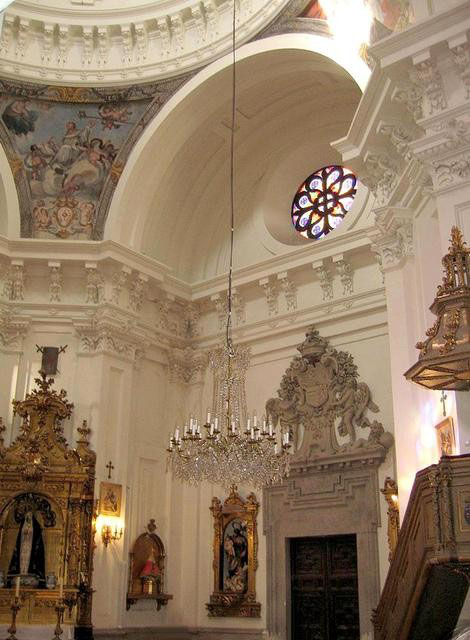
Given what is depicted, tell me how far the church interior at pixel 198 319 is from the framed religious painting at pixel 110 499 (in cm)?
3

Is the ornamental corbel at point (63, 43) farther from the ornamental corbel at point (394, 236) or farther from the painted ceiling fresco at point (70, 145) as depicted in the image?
the ornamental corbel at point (394, 236)

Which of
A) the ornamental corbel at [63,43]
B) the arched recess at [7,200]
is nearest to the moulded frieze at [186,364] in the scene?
the arched recess at [7,200]

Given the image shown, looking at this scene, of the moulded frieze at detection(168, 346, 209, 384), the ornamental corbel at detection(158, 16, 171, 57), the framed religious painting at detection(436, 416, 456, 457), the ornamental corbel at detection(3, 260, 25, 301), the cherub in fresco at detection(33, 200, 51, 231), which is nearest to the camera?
the framed religious painting at detection(436, 416, 456, 457)

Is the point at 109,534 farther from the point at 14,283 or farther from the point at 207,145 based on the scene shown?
the point at 207,145

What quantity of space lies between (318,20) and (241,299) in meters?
5.17

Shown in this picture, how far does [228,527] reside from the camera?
543 inches

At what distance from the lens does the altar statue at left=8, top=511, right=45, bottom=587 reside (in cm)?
1232

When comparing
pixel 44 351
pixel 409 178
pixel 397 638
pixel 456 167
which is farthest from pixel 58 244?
pixel 397 638

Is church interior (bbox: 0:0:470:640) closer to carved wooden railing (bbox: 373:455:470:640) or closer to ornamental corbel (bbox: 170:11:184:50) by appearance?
ornamental corbel (bbox: 170:11:184:50)

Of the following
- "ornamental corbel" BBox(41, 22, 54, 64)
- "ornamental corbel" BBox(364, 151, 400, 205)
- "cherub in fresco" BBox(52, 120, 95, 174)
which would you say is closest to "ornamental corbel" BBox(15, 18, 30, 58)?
"ornamental corbel" BBox(41, 22, 54, 64)

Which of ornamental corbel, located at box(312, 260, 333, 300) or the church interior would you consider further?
ornamental corbel, located at box(312, 260, 333, 300)

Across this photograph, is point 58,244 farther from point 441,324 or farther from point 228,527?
point 441,324

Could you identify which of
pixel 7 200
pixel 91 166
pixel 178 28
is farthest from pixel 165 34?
pixel 7 200

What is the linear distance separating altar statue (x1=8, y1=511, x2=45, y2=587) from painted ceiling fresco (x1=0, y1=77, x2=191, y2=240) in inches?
206
